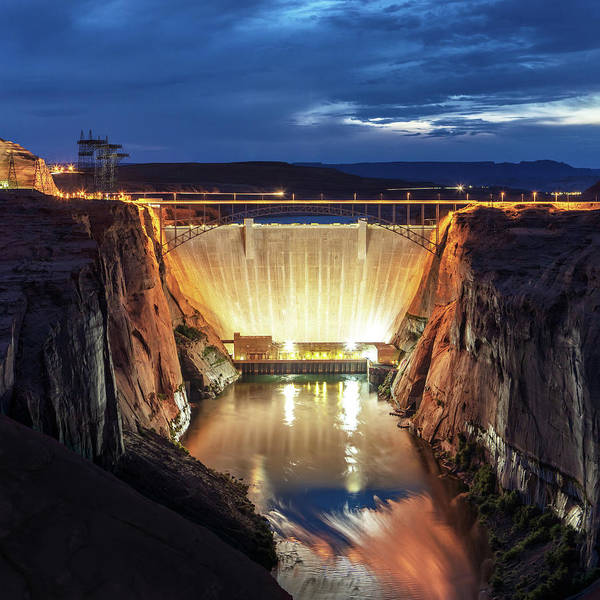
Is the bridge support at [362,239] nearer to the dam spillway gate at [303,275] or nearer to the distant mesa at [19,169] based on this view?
the dam spillway gate at [303,275]

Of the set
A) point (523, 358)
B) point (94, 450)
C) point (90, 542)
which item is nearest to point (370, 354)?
point (523, 358)

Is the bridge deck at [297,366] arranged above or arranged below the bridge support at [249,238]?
below

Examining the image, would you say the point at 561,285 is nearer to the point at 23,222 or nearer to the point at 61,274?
the point at 61,274

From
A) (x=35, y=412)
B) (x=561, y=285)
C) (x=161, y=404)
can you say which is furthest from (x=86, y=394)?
(x=161, y=404)

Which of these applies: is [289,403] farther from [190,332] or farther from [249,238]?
[249,238]

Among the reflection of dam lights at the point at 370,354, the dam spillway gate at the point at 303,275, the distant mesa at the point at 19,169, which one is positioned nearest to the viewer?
the distant mesa at the point at 19,169

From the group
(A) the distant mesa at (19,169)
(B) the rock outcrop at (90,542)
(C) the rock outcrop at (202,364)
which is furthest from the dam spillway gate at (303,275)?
(B) the rock outcrop at (90,542)
